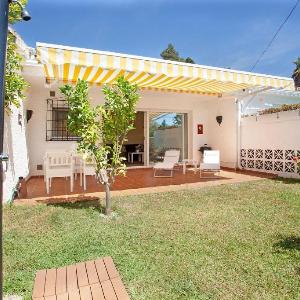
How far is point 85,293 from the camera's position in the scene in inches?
144

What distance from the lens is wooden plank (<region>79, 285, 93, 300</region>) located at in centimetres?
357

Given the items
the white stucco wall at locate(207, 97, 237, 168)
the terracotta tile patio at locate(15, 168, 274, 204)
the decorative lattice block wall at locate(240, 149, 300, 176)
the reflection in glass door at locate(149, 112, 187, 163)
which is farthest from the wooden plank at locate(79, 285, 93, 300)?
the reflection in glass door at locate(149, 112, 187, 163)

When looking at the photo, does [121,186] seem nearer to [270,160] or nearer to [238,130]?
[270,160]

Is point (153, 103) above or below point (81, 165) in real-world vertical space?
above

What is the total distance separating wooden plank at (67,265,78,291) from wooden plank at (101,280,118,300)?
14.7 inches

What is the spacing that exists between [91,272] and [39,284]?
72 cm

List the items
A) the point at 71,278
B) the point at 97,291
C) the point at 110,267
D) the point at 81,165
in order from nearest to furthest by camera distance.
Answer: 1. the point at 97,291
2. the point at 71,278
3. the point at 110,267
4. the point at 81,165

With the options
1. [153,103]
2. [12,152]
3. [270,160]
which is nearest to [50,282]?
[12,152]

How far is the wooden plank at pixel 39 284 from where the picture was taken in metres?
3.62

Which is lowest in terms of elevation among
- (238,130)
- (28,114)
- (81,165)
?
(81,165)

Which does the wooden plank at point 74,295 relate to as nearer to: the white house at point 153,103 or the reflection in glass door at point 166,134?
the white house at point 153,103

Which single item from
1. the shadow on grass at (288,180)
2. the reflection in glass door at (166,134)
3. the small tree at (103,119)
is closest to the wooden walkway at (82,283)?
the small tree at (103,119)

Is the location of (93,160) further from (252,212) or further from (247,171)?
(247,171)

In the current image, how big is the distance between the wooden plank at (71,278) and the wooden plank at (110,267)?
1.56ft
